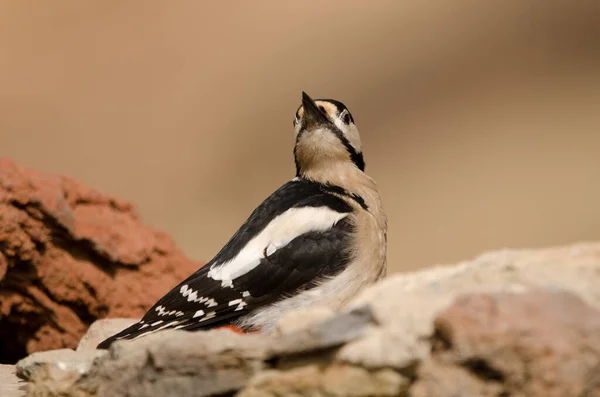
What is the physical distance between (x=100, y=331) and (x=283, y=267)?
0.82 meters

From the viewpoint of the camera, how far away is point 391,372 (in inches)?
57.7

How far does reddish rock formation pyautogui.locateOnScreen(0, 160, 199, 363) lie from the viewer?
10.5 feet

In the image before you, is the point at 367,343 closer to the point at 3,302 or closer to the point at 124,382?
the point at 124,382

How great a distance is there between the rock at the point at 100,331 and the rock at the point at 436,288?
1587 millimetres

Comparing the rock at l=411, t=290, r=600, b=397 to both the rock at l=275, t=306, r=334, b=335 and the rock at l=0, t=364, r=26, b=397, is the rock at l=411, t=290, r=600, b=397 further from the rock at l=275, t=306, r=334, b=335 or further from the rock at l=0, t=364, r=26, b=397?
the rock at l=0, t=364, r=26, b=397

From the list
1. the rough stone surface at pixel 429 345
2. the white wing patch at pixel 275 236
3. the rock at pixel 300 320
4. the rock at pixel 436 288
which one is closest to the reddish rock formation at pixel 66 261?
the white wing patch at pixel 275 236

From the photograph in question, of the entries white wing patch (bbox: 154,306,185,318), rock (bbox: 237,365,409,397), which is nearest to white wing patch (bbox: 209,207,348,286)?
white wing patch (bbox: 154,306,185,318)

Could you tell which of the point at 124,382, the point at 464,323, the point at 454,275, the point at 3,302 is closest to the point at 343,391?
the point at 464,323

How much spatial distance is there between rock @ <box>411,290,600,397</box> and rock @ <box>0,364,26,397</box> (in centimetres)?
124

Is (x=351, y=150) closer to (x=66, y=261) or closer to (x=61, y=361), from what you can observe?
(x=66, y=261)

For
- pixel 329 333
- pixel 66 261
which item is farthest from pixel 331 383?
pixel 66 261

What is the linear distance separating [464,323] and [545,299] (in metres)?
0.16

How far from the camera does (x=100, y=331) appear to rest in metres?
3.07

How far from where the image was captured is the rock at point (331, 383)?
1465mm
